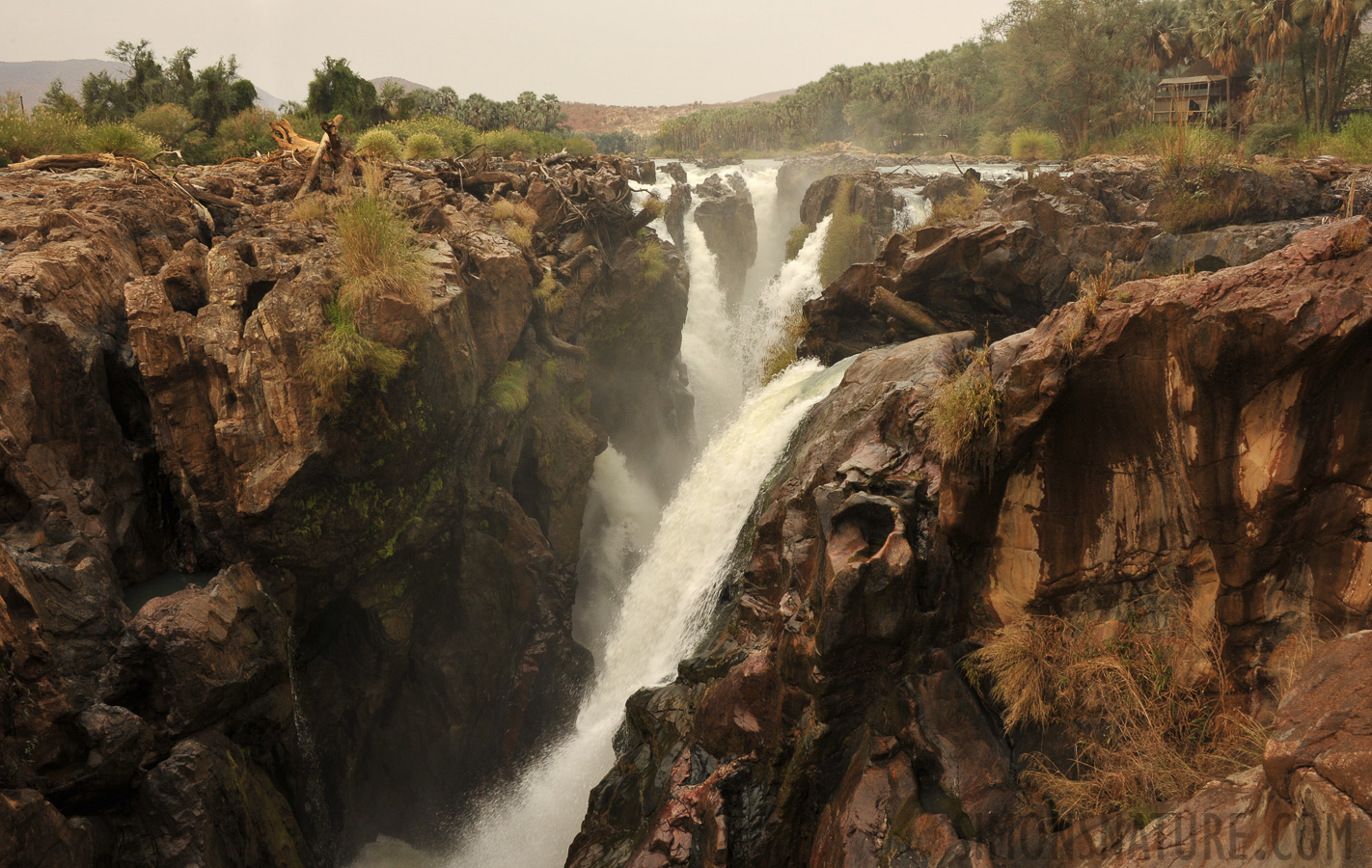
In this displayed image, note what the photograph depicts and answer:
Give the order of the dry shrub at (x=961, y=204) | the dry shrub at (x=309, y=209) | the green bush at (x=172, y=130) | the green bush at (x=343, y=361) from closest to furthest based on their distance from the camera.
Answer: the green bush at (x=343, y=361)
the dry shrub at (x=309, y=209)
the dry shrub at (x=961, y=204)
the green bush at (x=172, y=130)

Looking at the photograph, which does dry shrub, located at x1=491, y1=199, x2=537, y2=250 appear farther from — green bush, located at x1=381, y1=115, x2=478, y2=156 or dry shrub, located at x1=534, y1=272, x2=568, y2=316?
green bush, located at x1=381, y1=115, x2=478, y2=156

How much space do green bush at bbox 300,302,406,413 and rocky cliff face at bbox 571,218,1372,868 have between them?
5381 millimetres

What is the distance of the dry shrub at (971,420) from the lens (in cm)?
621

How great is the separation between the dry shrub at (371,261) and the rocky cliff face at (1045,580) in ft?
19.0

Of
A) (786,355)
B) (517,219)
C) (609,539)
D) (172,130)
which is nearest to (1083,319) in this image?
(786,355)

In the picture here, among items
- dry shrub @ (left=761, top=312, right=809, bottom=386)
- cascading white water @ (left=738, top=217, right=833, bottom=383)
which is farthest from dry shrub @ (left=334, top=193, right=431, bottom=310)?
cascading white water @ (left=738, top=217, right=833, bottom=383)

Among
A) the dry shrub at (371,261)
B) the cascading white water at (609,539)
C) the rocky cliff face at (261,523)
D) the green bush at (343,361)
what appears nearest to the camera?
the rocky cliff face at (261,523)

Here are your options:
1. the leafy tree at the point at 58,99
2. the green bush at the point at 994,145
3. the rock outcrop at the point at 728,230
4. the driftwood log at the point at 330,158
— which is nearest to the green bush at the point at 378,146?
the driftwood log at the point at 330,158

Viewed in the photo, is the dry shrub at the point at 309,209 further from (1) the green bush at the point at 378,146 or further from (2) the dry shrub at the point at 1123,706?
(2) the dry shrub at the point at 1123,706

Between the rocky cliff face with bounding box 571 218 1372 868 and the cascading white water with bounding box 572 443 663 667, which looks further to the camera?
the cascading white water with bounding box 572 443 663 667

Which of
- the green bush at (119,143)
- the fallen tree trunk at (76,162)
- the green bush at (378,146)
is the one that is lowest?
the fallen tree trunk at (76,162)

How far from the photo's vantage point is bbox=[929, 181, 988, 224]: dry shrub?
58.5 ft

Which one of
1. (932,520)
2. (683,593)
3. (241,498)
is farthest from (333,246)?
(932,520)

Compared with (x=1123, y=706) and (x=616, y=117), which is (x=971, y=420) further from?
(x=616, y=117)
